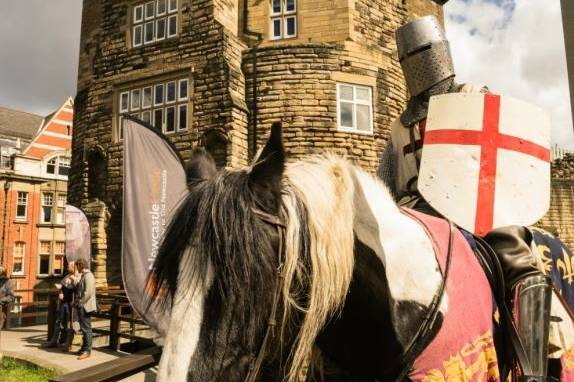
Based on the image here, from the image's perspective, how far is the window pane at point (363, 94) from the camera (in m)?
12.3

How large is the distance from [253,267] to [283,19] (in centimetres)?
1285

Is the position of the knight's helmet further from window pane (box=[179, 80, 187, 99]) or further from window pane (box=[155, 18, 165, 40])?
window pane (box=[155, 18, 165, 40])

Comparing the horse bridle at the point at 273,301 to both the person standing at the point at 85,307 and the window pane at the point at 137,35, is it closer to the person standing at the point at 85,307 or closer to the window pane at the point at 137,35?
the person standing at the point at 85,307

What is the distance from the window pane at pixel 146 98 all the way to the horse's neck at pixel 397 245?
1268 centimetres

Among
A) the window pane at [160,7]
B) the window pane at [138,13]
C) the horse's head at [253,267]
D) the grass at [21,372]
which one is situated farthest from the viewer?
the window pane at [138,13]

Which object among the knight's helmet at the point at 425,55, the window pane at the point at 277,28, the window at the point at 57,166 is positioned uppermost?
the window pane at the point at 277,28

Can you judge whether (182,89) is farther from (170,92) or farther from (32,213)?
(32,213)

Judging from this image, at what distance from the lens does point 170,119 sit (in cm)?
1289

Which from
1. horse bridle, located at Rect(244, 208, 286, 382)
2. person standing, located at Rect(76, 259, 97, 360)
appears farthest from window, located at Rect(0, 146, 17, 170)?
horse bridle, located at Rect(244, 208, 286, 382)

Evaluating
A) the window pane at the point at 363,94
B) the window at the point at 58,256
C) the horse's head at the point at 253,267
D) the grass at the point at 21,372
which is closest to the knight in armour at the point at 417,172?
the horse's head at the point at 253,267

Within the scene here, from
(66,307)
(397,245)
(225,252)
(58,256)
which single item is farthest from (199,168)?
(58,256)

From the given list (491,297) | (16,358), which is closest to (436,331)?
(491,297)

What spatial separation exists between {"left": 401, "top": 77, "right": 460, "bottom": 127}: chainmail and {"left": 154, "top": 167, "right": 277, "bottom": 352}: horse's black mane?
1.43 meters

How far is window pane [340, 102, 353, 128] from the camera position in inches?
475
